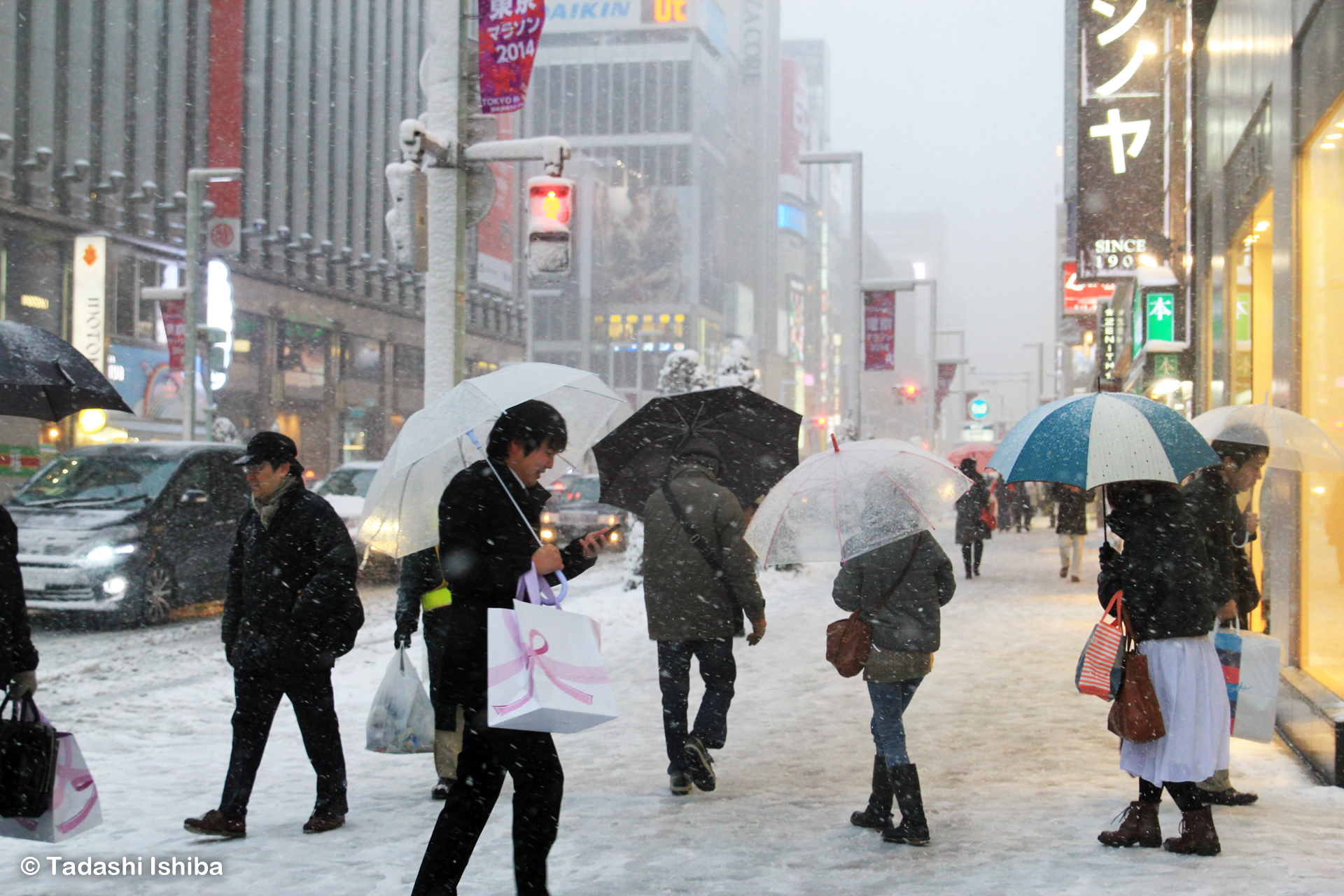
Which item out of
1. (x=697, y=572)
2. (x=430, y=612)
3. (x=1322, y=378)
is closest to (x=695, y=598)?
(x=697, y=572)

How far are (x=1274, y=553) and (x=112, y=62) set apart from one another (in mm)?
36097

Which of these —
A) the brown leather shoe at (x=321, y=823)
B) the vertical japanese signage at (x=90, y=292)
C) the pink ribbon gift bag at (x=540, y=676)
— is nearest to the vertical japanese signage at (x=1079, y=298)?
the vertical japanese signage at (x=90, y=292)

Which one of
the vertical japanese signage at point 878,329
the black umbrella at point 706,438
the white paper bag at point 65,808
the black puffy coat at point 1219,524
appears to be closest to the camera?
the white paper bag at point 65,808

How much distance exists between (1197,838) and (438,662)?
3.20 metres

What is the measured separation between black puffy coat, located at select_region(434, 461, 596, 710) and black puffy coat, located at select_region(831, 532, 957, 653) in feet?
6.24

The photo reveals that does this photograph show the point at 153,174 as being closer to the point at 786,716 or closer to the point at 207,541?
the point at 207,541

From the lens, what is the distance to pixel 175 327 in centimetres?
2761

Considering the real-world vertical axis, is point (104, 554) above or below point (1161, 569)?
below

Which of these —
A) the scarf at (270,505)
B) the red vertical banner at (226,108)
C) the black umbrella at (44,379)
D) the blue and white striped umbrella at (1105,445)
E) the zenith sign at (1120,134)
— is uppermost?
the red vertical banner at (226,108)

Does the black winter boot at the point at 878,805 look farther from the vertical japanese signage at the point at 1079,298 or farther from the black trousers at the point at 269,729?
the vertical japanese signage at the point at 1079,298

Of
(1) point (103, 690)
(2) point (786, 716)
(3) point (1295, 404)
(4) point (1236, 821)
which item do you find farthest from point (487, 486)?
(1) point (103, 690)

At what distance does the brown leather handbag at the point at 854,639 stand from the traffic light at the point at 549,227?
6151 millimetres

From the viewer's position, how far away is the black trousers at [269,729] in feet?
17.3

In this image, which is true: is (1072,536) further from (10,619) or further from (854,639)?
(10,619)
